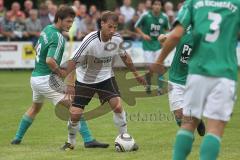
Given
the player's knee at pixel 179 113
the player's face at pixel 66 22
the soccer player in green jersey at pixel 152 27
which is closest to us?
the player's face at pixel 66 22

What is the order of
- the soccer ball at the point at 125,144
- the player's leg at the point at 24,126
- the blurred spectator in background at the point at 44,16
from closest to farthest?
1. the soccer ball at the point at 125,144
2. the player's leg at the point at 24,126
3. the blurred spectator in background at the point at 44,16

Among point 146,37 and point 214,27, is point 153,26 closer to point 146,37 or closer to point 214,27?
point 146,37

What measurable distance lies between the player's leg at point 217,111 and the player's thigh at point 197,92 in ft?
0.21

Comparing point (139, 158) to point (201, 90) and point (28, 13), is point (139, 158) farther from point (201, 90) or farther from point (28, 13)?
point (28, 13)

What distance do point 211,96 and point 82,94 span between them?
328 centimetres

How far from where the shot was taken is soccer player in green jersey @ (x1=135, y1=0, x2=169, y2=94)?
18.1 metres

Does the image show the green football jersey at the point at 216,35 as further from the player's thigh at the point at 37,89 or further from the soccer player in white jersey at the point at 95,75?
the player's thigh at the point at 37,89

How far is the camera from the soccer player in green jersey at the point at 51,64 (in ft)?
31.2

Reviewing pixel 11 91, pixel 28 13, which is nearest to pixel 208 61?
pixel 11 91

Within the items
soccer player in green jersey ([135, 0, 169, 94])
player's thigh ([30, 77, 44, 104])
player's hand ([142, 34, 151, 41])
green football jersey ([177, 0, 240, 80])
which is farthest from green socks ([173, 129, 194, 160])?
soccer player in green jersey ([135, 0, 169, 94])

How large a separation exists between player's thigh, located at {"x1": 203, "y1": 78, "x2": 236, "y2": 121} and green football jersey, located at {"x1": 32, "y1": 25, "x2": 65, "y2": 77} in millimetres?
3425

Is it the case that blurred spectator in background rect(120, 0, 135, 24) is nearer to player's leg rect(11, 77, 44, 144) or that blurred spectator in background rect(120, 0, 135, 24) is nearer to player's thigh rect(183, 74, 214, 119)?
player's leg rect(11, 77, 44, 144)

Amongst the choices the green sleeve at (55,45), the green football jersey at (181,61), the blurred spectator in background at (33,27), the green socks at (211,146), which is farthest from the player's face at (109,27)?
the blurred spectator in background at (33,27)

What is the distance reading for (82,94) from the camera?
373 inches
